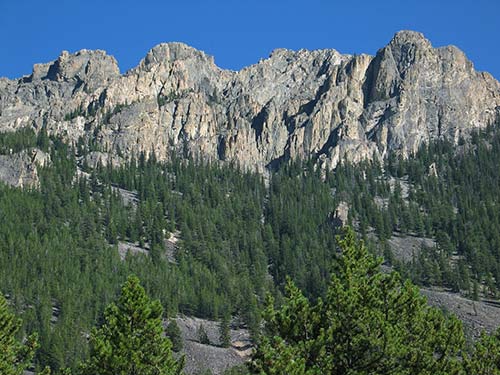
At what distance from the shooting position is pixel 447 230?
7416 inches

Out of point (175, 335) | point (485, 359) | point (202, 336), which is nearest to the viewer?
point (485, 359)

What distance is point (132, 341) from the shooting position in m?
35.8

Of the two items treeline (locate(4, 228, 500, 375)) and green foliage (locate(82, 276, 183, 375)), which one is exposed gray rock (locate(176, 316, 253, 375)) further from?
green foliage (locate(82, 276, 183, 375))

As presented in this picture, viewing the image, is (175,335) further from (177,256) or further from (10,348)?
(10,348)

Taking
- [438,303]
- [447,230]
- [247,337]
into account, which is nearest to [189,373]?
[247,337]

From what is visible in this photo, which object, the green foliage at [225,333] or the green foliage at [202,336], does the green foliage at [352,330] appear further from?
the green foliage at [202,336]

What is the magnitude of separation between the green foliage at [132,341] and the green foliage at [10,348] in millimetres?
4614

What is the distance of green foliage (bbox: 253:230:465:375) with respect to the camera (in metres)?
33.0

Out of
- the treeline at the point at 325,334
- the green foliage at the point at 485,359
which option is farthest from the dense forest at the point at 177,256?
the green foliage at the point at 485,359

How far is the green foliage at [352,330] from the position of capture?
108 ft

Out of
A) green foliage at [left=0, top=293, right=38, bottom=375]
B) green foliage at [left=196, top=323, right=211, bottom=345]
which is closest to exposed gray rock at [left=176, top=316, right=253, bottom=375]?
→ green foliage at [left=196, top=323, right=211, bottom=345]

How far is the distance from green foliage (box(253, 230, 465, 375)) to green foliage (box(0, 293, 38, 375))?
44.6ft

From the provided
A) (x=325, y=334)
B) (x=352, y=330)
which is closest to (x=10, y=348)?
(x=325, y=334)

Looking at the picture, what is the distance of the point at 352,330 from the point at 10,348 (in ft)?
58.6
